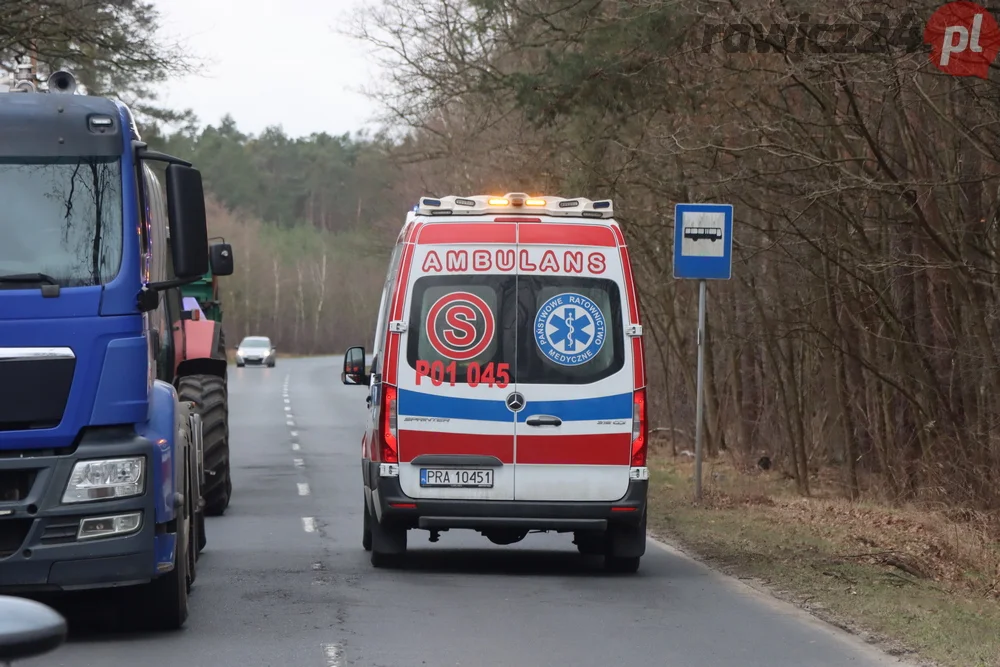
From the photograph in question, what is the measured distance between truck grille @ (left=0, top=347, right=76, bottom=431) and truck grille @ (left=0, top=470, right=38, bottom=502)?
0.23 metres

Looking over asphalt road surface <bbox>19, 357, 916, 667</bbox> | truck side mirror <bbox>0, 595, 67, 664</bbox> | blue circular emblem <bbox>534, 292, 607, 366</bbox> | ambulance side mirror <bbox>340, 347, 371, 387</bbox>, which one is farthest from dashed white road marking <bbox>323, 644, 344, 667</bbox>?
truck side mirror <bbox>0, 595, 67, 664</bbox>

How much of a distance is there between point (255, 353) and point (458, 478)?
68.7 metres

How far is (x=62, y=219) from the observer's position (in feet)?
28.1

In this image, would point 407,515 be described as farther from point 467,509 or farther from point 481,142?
point 481,142

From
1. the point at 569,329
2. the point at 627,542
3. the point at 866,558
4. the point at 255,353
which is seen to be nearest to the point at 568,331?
the point at 569,329

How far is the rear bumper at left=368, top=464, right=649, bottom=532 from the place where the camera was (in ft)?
37.4

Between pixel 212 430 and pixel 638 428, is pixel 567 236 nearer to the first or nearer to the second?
pixel 638 428

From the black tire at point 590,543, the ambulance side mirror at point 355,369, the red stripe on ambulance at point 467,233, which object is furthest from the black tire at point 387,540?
the red stripe on ambulance at point 467,233

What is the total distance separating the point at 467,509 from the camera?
11406 mm

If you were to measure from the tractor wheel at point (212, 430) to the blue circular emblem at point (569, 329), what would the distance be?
546 centimetres

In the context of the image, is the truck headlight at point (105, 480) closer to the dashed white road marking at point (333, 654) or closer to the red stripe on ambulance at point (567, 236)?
the dashed white road marking at point (333, 654)

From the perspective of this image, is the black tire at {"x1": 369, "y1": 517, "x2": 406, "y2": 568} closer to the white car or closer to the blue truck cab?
the blue truck cab

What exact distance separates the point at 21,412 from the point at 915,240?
→ 12476 millimetres

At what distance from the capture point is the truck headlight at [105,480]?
27.3 feet
